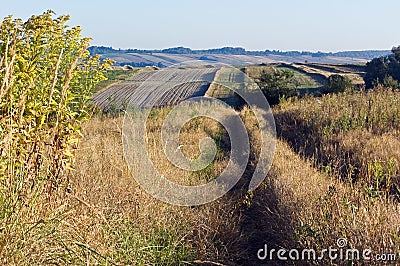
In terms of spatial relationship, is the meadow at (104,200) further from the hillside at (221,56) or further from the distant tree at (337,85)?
the hillside at (221,56)

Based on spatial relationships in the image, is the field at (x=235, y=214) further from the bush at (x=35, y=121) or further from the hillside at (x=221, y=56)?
the hillside at (x=221, y=56)

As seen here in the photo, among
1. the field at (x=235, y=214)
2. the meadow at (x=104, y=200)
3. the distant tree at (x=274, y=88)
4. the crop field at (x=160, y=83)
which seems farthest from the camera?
the distant tree at (x=274, y=88)

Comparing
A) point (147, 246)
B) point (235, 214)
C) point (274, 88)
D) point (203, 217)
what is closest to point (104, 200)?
point (147, 246)

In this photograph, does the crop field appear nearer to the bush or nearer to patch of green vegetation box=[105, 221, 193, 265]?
the bush

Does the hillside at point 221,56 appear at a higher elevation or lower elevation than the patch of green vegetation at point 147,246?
Answer: higher

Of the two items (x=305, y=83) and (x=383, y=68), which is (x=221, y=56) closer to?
(x=305, y=83)

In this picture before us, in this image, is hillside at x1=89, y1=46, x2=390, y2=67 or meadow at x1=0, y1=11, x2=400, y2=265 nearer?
meadow at x1=0, y1=11, x2=400, y2=265

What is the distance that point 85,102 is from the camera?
4.53 meters

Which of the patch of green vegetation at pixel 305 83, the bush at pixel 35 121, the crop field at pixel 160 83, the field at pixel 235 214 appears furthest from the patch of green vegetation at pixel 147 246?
the patch of green vegetation at pixel 305 83

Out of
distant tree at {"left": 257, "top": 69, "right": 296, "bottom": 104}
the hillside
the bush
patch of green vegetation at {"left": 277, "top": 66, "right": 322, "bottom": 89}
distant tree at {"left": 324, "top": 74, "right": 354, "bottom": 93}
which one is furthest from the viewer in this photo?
the hillside

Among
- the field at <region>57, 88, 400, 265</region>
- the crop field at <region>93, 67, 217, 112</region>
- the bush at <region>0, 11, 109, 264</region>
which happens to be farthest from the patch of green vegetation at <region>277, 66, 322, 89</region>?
the bush at <region>0, 11, 109, 264</region>

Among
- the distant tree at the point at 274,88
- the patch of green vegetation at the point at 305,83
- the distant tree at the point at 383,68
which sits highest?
the distant tree at the point at 383,68

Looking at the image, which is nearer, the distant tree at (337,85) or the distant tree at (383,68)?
the distant tree at (337,85)

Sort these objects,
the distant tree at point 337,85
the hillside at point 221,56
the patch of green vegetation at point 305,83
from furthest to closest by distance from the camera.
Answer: the hillside at point 221,56 < the patch of green vegetation at point 305,83 < the distant tree at point 337,85
